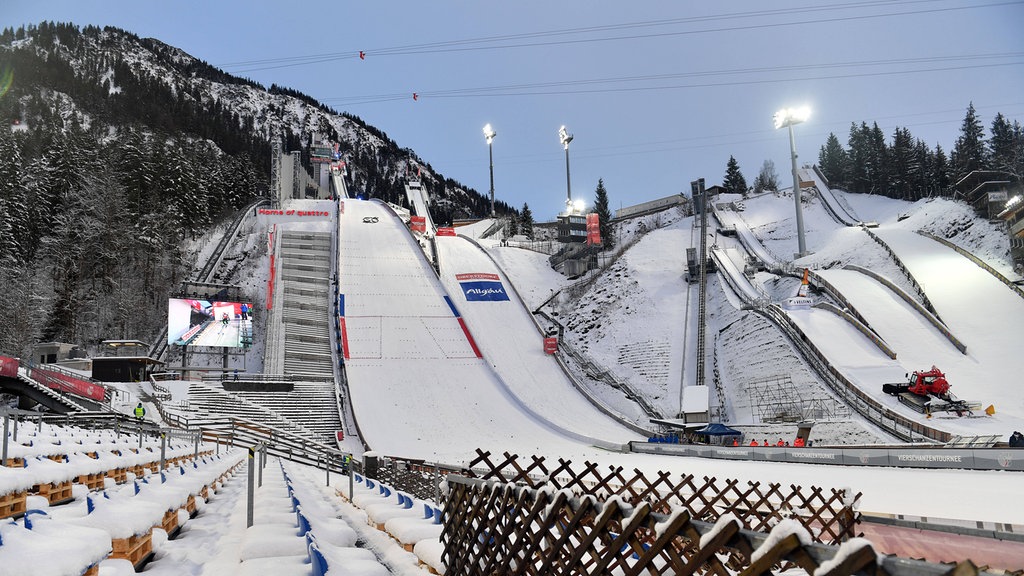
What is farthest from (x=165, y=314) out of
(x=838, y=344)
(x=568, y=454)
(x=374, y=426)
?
(x=838, y=344)

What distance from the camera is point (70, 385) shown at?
85.3 feet

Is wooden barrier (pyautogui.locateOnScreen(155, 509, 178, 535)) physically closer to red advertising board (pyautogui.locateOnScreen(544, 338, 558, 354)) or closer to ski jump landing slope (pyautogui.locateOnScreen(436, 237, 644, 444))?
ski jump landing slope (pyautogui.locateOnScreen(436, 237, 644, 444))

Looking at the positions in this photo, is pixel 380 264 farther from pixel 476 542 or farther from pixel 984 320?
pixel 476 542

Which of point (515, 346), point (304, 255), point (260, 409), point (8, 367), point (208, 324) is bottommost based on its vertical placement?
point (260, 409)

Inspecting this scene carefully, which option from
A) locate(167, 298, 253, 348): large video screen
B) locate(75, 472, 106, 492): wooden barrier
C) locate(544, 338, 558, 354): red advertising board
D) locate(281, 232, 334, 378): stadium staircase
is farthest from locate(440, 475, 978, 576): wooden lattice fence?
locate(167, 298, 253, 348): large video screen

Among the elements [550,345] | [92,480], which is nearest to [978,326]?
[550,345]

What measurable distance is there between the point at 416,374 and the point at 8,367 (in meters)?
16.2

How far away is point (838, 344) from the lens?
2892 cm

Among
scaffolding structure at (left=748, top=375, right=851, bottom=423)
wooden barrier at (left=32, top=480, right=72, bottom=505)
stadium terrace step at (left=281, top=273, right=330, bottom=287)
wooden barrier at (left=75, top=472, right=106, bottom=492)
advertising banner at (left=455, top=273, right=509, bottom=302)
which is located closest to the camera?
wooden barrier at (left=32, top=480, right=72, bottom=505)

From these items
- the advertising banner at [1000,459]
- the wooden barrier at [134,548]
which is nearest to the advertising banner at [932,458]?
the advertising banner at [1000,459]

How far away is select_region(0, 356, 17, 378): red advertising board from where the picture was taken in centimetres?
2517

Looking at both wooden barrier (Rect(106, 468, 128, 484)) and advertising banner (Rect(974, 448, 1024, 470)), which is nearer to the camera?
wooden barrier (Rect(106, 468, 128, 484))

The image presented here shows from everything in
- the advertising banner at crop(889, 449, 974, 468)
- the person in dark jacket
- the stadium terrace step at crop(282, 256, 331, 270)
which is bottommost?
the advertising banner at crop(889, 449, 974, 468)

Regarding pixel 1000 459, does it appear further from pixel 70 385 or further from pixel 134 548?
pixel 70 385
